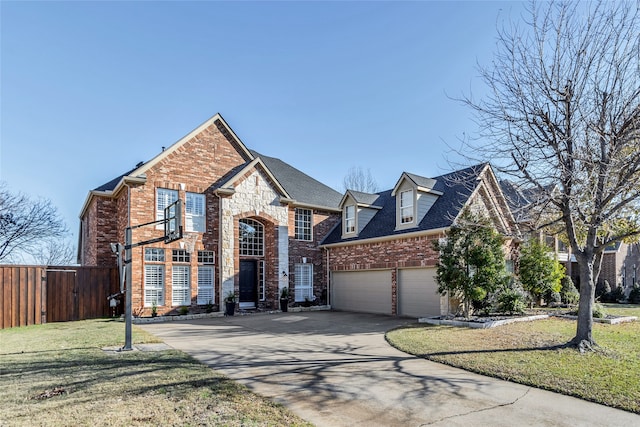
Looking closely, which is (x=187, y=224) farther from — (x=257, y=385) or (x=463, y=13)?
(x=463, y=13)

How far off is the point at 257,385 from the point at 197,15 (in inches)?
437

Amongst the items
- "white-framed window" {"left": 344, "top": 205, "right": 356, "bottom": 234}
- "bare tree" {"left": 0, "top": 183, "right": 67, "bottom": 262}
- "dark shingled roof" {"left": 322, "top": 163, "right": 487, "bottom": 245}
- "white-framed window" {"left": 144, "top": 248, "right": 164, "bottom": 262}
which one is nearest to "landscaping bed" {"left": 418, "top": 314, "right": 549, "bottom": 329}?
"dark shingled roof" {"left": 322, "top": 163, "right": 487, "bottom": 245}

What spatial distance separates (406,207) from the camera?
1716cm

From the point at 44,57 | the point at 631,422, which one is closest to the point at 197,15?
the point at 44,57

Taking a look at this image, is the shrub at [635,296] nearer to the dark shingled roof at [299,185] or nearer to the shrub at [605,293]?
the shrub at [605,293]

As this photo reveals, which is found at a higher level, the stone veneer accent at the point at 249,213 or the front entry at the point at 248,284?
the stone veneer accent at the point at 249,213

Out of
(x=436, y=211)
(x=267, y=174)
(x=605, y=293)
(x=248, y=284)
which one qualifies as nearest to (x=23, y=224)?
(x=248, y=284)

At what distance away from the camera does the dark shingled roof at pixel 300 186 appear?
21203mm

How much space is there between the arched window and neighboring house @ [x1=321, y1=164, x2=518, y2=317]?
3663mm

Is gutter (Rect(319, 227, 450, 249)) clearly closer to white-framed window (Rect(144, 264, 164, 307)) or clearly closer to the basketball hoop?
the basketball hoop

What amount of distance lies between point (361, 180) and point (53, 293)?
1229 inches

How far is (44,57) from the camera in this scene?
1241 centimetres

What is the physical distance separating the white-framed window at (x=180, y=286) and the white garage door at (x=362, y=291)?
A: 7652 millimetres

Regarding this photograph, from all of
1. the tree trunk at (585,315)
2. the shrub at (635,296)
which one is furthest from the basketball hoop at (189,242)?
the shrub at (635,296)
